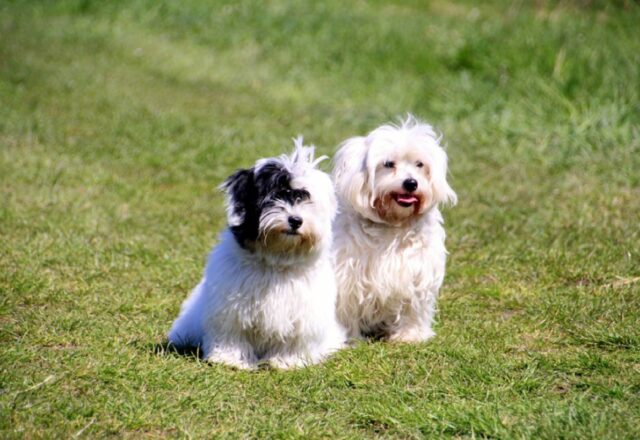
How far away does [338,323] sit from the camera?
17.6 ft

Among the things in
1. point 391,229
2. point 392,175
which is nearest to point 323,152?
point 391,229

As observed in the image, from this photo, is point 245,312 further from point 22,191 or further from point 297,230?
point 22,191

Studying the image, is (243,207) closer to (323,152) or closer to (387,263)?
(387,263)

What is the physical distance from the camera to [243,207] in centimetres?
447

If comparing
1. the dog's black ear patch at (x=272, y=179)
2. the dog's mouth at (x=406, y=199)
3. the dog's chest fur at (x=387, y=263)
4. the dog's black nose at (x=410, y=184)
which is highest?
the dog's black ear patch at (x=272, y=179)

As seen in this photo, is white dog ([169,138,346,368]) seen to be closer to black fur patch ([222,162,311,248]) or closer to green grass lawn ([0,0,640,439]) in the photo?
black fur patch ([222,162,311,248])

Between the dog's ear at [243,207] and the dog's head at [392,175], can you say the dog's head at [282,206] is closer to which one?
the dog's ear at [243,207]

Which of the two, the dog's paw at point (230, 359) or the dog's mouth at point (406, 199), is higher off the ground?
the dog's mouth at point (406, 199)

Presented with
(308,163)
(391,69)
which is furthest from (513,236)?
(391,69)

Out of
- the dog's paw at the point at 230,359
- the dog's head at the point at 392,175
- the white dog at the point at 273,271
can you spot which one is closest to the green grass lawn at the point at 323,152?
the dog's paw at the point at 230,359

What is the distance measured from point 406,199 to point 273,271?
955 mm

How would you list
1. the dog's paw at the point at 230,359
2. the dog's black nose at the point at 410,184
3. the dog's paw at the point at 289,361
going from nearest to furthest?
the dog's paw at the point at 230,359 → the dog's paw at the point at 289,361 → the dog's black nose at the point at 410,184

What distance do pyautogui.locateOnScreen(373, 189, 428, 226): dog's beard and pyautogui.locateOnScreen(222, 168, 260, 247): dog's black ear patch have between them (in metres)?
0.97

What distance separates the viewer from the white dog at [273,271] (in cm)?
444
